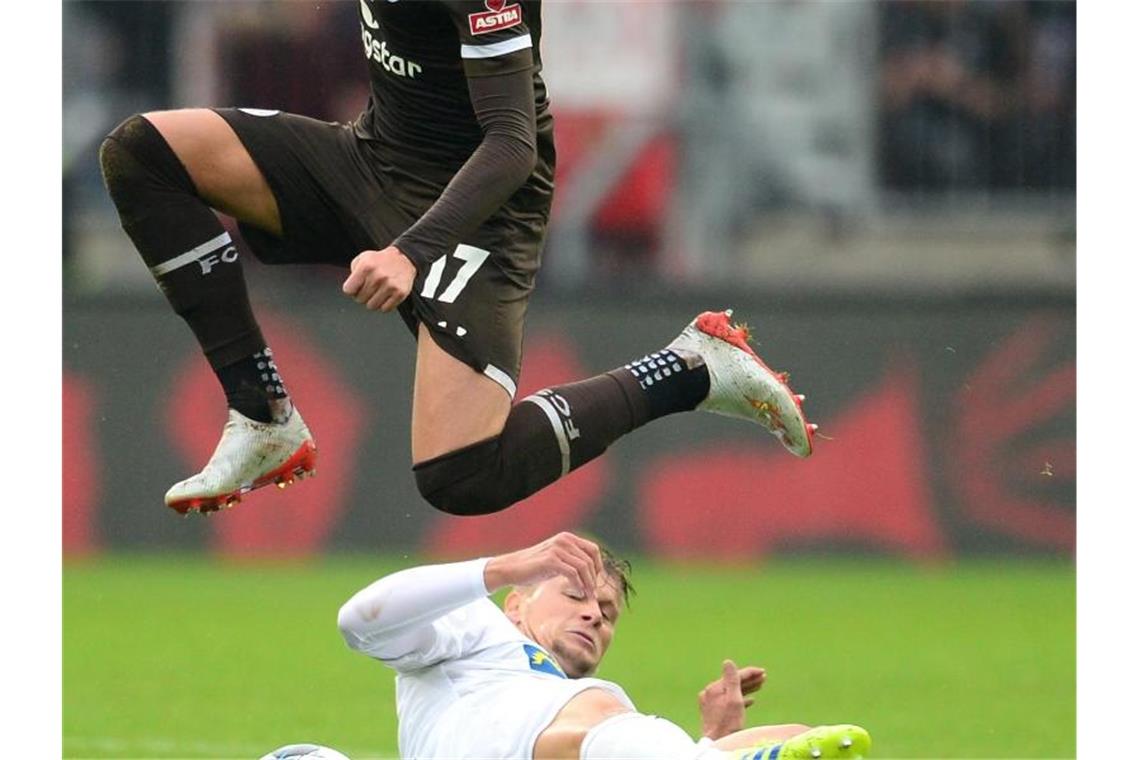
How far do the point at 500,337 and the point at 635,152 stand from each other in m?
10.0

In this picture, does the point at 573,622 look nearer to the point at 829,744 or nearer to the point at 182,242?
the point at 829,744

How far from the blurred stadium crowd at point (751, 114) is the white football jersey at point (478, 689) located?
9473 millimetres

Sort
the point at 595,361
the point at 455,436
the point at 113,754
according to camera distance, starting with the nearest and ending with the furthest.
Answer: the point at 455,436, the point at 113,754, the point at 595,361

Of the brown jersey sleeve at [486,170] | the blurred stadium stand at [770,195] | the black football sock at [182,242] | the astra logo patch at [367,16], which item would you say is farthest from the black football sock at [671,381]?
the blurred stadium stand at [770,195]

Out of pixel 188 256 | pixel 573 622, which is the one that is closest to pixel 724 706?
pixel 573 622

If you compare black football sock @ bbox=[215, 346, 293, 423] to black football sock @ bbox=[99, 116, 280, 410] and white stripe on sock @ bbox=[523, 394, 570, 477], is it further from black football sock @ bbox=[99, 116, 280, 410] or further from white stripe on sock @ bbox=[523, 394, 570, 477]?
white stripe on sock @ bbox=[523, 394, 570, 477]

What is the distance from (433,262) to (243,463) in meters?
0.84

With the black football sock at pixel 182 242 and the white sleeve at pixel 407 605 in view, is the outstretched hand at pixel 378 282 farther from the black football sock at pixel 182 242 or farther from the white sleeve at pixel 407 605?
the black football sock at pixel 182 242

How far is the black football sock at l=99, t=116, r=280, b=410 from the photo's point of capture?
6145mm

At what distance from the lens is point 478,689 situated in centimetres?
580

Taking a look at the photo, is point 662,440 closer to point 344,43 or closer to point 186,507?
point 344,43

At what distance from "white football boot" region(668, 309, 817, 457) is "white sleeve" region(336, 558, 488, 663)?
111 cm

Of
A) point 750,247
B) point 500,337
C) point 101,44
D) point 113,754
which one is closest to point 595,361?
point 750,247

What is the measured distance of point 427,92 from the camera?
617cm
